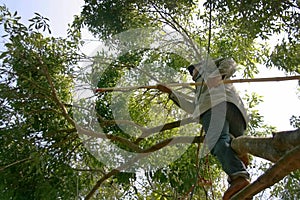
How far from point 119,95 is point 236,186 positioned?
224cm

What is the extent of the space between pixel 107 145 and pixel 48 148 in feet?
1.80

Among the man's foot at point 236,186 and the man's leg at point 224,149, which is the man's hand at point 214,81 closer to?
the man's leg at point 224,149

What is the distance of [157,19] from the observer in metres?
4.48

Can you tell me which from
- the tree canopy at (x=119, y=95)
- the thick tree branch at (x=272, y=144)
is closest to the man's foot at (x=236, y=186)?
the thick tree branch at (x=272, y=144)

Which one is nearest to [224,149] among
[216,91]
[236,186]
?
[236,186]

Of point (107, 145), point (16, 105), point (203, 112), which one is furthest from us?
point (107, 145)

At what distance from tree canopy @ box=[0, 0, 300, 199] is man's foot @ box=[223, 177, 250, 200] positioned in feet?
3.80

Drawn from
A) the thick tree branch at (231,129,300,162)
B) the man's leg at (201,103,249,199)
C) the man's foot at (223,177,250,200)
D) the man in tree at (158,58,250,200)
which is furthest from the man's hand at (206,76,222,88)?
the man's foot at (223,177,250,200)

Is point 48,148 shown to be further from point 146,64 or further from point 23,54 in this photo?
point 146,64

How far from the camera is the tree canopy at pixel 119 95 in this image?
11.8ft

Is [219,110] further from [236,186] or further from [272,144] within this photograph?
[272,144]

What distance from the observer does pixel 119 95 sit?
4.29m

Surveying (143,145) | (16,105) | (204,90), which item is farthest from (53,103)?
(204,90)

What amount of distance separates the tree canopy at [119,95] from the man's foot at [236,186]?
1159 millimetres
